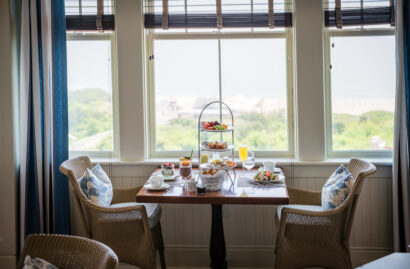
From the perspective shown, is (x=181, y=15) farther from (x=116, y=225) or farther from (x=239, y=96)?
(x=116, y=225)

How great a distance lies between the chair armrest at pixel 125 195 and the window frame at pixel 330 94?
1587mm

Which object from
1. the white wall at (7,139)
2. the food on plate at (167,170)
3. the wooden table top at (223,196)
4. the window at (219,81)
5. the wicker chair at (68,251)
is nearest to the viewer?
the wicker chair at (68,251)

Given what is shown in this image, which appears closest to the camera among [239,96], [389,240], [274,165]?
[274,165]

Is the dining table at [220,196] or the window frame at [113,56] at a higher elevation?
the window frame at [113,56]

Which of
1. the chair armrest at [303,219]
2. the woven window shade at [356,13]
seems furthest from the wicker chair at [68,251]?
the woven window shade at [356,13]

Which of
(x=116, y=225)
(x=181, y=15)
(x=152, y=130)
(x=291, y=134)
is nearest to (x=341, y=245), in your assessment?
(x=291, y=134)

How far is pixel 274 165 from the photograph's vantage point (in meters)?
3.02

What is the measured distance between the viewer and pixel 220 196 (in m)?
2.45

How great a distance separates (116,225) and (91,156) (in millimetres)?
1089

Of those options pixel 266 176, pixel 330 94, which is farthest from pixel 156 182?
pixel 330 94

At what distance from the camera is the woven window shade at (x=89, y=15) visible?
329 cm

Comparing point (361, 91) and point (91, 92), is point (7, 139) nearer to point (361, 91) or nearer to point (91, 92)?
point (91, 92)

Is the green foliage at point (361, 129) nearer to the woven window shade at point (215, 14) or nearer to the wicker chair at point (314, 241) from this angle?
the wicker chair at point (314, 241)

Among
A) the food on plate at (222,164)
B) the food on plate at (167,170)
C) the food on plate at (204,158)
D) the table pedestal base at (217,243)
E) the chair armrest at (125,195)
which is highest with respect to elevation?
the food on plate at (204,158)
